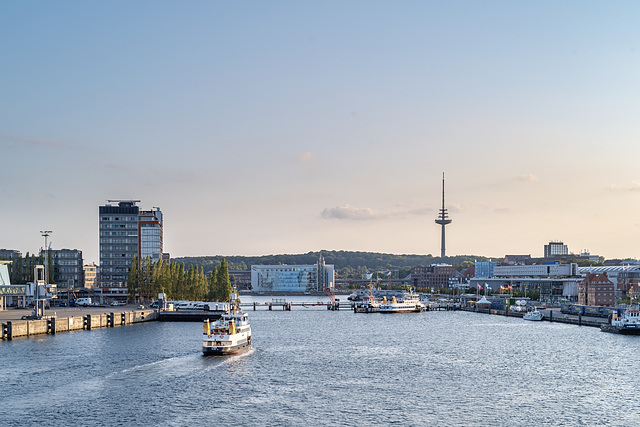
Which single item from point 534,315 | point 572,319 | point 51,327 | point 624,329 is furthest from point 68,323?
point 534,315

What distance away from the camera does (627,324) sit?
130 meters

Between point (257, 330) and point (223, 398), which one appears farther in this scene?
point (257, 330)

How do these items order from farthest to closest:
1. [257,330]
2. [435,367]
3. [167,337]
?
1. [257,330]
2. [167,337]
3. [435,367]

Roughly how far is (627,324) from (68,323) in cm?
10553

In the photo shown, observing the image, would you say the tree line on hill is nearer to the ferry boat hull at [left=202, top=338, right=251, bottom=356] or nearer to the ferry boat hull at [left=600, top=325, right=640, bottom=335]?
the ferry boat hull at [left=202, top=338, right=251, bottom=356]

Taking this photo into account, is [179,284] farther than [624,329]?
Yes

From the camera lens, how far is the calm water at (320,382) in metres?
58.2

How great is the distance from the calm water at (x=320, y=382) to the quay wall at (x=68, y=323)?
4.28 m

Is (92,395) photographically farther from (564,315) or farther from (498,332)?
(564,315)

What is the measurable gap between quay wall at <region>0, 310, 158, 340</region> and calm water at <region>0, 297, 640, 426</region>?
4.28 meters

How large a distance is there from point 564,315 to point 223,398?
12563 centimetres

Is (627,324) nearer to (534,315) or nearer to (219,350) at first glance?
(534,315)

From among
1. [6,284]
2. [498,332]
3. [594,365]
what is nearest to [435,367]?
[594,365]

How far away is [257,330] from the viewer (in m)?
137
